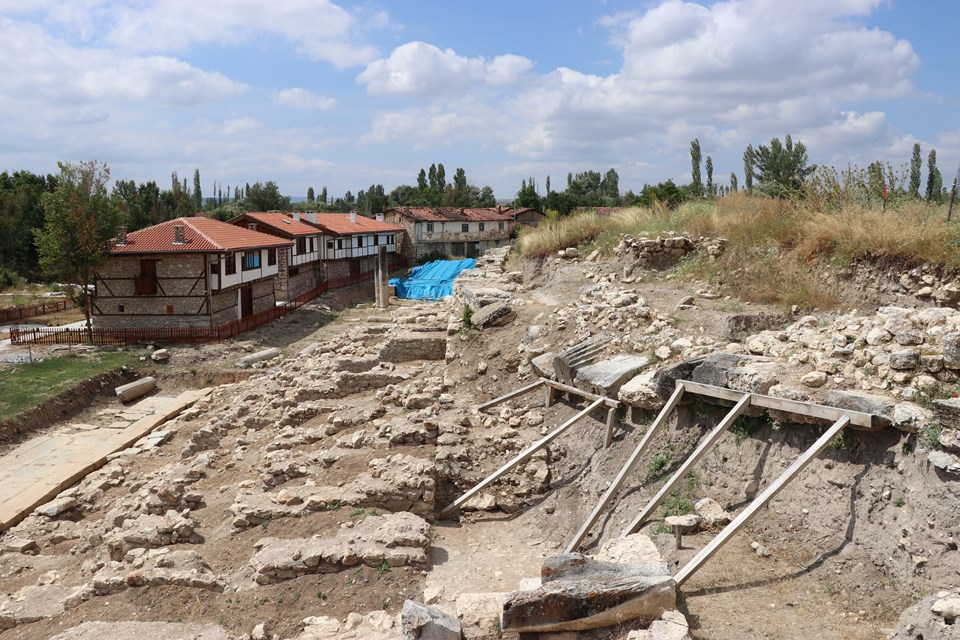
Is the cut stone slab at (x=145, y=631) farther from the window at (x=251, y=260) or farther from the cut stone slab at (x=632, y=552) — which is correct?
the window at (x=251, y=260)

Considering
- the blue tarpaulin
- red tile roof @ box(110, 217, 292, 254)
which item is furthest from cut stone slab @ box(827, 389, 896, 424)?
the blue tarpaulin

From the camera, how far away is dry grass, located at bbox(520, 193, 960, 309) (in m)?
11.1

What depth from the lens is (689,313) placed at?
12367mm

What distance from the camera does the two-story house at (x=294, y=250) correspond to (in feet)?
117

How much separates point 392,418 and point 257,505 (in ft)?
11.2

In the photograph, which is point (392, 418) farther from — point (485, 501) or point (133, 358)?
point (133, 358)

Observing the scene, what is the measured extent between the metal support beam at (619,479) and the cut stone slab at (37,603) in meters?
6.00

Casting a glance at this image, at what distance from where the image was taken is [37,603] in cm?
812

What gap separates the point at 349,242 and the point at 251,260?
1438 cm

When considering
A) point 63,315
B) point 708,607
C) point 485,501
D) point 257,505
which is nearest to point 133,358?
point 63,315

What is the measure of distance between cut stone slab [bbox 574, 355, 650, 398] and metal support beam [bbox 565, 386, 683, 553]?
1511mm

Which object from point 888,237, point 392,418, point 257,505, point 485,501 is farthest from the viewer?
point 392,418

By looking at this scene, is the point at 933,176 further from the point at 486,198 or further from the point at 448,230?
the point at 486,198

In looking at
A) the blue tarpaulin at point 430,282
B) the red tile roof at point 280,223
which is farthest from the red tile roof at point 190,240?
the blue tarpaulin at point 430,282
